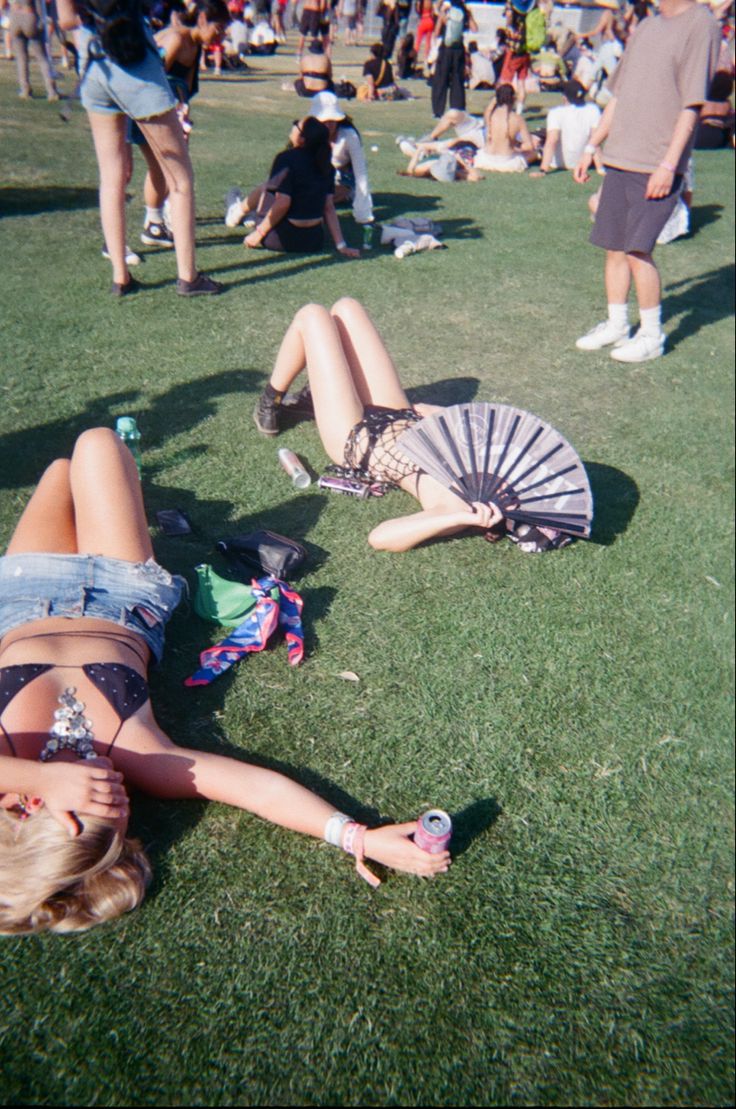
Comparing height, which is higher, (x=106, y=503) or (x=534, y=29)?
(x=534, y=29)

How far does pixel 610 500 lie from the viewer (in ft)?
14.0

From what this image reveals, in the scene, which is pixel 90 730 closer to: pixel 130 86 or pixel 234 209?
pixel 130 86

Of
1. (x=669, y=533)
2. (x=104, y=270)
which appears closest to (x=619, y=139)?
(x=669, y=533)

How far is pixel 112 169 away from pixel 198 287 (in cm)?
98

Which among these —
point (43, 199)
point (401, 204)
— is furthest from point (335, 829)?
point (401, 204)

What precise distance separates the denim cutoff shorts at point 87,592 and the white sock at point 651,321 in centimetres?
452

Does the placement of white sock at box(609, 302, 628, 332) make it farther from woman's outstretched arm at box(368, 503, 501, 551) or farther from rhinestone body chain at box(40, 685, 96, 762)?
rhinestone body chain at box(40, 685, 96, 762)

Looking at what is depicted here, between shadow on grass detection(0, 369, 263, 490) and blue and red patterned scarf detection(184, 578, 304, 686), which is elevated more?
shadow on grass detection(0, 369, 263, 490)

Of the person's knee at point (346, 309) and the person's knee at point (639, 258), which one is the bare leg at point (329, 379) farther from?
the person's knee at point (639, 258)

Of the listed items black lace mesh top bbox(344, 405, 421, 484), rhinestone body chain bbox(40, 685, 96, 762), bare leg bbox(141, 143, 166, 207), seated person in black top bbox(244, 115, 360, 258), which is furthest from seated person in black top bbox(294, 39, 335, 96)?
rhinestone body chain bbox(40, 685, 96, 762)

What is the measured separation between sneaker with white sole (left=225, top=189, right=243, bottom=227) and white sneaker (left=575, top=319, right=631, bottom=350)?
369cm

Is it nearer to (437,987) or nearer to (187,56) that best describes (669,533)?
(437,987)

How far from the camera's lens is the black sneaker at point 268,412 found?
4.32 meters

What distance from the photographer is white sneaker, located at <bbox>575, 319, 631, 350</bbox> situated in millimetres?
5980
